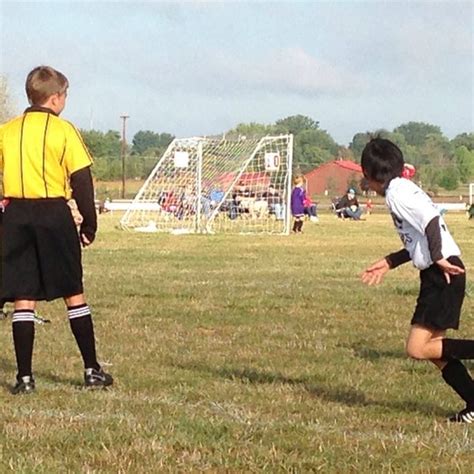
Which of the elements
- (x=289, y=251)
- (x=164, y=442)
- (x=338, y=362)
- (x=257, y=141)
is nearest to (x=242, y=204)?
(x=257, y=141)

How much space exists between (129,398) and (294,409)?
3.38ft

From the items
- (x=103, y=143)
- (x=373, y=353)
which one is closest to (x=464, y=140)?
(x=103, y=143)

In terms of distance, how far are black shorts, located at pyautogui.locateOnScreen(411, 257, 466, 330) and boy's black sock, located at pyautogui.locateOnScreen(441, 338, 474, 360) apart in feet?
0.58

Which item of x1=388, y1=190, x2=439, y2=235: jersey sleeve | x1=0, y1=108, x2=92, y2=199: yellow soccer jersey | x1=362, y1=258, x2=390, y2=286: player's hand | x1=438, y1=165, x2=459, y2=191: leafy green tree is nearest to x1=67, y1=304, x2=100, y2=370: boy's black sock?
x1=0, y1=108, x2=92, y2=199: yellow soccer jersey

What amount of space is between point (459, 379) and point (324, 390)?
3.64 feet

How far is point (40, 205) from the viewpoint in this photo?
6.88 metres

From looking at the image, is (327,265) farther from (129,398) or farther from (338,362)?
(129,398)

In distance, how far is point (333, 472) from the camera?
4875 mm

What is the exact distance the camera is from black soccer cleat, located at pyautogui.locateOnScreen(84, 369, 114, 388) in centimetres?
703

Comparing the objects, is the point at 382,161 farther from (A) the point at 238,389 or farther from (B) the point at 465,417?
(A) the point at 238,389

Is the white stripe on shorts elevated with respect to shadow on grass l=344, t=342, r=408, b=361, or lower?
elevated

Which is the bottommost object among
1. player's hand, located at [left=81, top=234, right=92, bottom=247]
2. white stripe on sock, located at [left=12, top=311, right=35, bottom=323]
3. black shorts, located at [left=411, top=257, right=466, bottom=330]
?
white stripe on sock, located at [left=12, top=311, right=35, bottom=323]

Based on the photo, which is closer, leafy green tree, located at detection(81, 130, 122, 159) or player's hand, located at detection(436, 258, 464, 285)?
player's hand, located at detection(436, 258, 464, 285)

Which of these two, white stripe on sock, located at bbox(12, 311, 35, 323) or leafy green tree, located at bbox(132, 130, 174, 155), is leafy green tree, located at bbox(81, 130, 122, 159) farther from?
white stripe on sock, located at bbox(12, 311, 35, 323)
